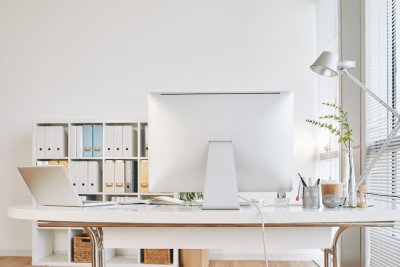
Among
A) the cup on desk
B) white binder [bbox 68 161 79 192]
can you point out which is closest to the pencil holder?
the cup on desk

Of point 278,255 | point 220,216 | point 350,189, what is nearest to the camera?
point 220,216

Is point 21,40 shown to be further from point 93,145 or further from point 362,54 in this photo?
point 362,54

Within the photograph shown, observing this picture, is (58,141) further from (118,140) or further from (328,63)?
(328,63)

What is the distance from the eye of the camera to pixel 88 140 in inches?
187

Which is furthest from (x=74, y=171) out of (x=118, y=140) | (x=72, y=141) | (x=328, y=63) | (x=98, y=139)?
(x=328, y=63)

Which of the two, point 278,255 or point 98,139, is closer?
point 98,139

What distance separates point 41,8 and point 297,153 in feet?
10.2

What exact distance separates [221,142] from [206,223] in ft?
1.17

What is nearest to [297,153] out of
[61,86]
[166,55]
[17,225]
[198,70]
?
[198,70]

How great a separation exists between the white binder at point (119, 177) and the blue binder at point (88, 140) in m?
0.30

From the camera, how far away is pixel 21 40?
5184 mm

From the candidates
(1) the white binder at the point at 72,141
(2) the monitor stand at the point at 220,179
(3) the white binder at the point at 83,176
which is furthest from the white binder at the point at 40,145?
(2) the monitor stand at the point at 220,179

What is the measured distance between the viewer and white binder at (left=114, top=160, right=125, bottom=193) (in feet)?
15.3

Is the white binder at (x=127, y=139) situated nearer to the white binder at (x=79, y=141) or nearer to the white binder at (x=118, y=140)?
the white binder at (x=118, y=140)
